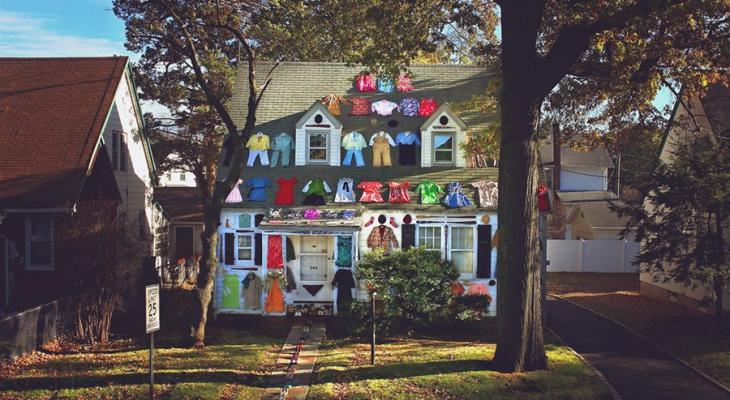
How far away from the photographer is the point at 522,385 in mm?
12508

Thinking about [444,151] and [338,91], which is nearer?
[444,151]

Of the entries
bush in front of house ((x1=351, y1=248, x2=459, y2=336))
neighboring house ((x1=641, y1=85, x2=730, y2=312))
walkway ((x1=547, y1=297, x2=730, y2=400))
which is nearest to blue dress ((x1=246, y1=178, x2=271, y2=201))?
bush in front of house ((x1=351, y1=248, x2=459, y2=336))

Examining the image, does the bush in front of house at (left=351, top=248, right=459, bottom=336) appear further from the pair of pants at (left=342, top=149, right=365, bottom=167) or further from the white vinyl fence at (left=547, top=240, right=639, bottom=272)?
the white vinyl fence at (left=547, top=240, right=639, bottom=272)

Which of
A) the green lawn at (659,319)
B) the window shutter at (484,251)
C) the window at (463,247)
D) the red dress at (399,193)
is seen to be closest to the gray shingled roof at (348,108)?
the red dress at (399,193)

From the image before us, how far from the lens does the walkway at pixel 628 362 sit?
1298cm

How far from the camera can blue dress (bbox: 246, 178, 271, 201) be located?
65.1ft

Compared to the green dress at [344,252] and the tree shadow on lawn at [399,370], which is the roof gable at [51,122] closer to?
the green dress at [344,252]

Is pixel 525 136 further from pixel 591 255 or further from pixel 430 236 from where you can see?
pixel 591 255

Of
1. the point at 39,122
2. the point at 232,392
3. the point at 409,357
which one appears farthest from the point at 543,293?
the point at 39,122

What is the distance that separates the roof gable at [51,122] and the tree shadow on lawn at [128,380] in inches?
284

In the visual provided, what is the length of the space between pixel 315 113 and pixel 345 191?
2891 mm

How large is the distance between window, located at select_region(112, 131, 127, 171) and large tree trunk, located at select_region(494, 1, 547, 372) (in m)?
15.1

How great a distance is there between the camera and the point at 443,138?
2106 cm

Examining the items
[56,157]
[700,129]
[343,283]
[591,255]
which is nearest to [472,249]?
[343,283]
